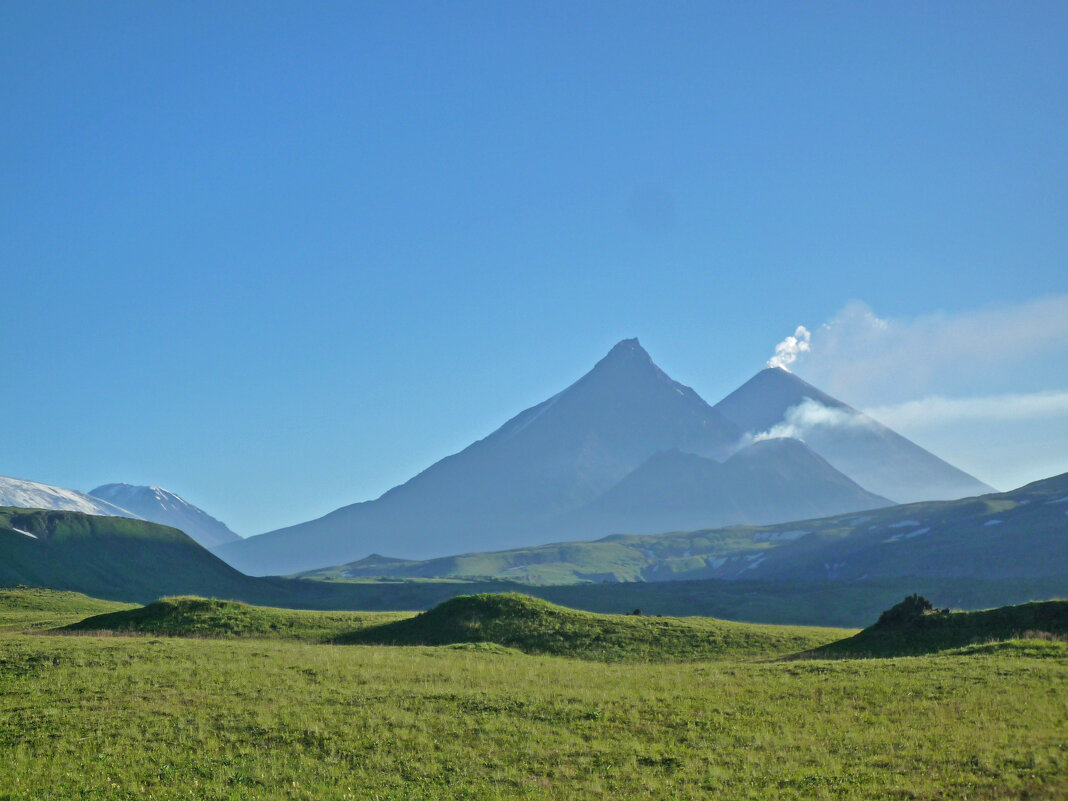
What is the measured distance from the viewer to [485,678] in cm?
4419

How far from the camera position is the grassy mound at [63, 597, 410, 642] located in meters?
66.1

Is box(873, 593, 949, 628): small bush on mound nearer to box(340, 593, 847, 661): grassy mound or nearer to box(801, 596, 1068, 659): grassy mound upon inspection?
box(801, 596, 1068, 659): grassy mound

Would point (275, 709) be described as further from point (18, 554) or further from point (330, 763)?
point (18, 554)

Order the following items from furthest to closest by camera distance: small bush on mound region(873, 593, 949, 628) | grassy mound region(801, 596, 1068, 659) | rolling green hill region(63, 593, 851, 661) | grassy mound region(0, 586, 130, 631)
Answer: grassy mound region(0, 586, 130, 631) < rolling green hill region(63, 593, 851, 661) < small bush on mound region(873, 593, 949, 628) < grassy mound region(801, 596, 1068, 659)

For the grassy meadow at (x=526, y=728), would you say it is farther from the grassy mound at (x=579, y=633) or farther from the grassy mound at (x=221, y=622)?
the grassy mound at (x=221, y=622)

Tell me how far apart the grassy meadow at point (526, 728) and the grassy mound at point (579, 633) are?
12306 mm

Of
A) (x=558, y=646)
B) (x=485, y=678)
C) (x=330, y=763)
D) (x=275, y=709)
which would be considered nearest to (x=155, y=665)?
(x=275, y=709)

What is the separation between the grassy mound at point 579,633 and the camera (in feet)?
199

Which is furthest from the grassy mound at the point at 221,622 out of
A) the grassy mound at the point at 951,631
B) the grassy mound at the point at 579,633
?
the grassy mound at the point at 951,631

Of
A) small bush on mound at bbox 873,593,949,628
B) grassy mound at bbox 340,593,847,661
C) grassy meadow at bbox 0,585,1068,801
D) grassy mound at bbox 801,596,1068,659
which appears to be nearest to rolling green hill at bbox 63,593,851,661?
grassy mound at bbox 340,593,847,661

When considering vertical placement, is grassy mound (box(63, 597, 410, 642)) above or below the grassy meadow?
above

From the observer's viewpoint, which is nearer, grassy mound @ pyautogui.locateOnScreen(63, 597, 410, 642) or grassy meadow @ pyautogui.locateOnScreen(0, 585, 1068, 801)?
grassy meadow @ pyautogui.locateOnScreen(0, 585, 1068, 801)

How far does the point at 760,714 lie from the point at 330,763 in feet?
54.1

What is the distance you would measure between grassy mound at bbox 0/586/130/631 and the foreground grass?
33.4m
